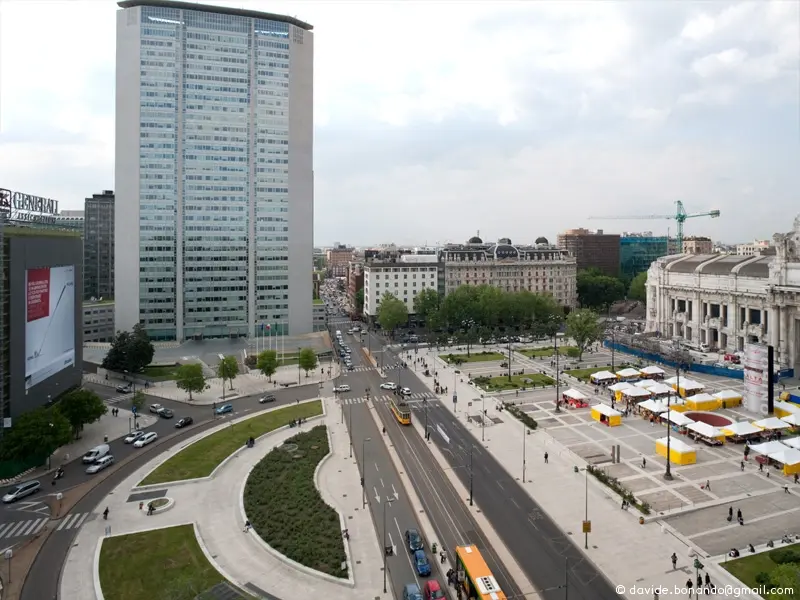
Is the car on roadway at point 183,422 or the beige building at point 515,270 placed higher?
the beige building at point 515,270

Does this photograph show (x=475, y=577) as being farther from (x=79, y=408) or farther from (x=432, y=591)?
(x=79, y=408)

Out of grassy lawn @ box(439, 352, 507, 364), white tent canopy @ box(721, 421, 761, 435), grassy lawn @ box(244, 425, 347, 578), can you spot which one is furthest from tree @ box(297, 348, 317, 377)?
white tent canopy @ box(721, 421, 761, 435)

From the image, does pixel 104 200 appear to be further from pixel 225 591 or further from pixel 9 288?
pixel 225 591

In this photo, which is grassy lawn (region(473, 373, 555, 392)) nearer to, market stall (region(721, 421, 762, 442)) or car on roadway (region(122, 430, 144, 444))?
market stall (region(721, 421, 762, 442))

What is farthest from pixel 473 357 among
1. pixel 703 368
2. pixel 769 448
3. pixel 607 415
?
pixel 769 448

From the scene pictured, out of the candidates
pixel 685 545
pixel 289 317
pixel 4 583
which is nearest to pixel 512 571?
pixel 685 545

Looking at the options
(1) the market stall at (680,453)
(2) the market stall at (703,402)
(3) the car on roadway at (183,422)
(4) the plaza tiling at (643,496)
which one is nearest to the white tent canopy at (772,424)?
(4) the plaza tiling at (643,496)

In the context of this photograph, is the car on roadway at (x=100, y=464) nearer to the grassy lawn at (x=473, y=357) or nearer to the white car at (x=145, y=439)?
the white car at (x=145, y=439)
